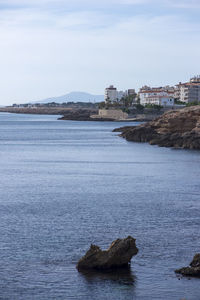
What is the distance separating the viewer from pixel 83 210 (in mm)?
35344

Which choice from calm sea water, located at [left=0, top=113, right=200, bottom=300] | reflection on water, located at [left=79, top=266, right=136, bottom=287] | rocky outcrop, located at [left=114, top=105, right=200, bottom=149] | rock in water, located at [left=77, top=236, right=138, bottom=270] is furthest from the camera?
rocky outcrop, located at [left=114, top=105, right=200, bottom=149]

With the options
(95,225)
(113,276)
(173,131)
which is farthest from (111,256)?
(173,131)

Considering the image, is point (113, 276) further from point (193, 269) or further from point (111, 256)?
point (193, 269)

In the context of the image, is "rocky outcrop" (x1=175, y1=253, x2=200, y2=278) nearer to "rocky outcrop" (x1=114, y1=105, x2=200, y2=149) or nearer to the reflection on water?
the reflection on water

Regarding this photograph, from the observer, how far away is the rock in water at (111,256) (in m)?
22.8

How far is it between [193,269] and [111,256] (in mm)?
3100

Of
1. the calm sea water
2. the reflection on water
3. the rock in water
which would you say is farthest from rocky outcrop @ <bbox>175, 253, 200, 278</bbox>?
the rock in water

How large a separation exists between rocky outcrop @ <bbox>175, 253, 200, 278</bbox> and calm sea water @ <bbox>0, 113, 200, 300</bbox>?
461 mm

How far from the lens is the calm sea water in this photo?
21.6 m

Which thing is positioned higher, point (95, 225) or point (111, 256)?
point (111, 256)

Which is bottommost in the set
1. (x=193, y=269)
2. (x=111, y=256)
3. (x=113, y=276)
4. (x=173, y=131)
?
(x=113, y=276)

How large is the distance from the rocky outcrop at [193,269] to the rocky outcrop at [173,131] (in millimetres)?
60255

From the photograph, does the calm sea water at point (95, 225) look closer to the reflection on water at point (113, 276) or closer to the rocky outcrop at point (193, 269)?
the reflection on water at point (113, 276)

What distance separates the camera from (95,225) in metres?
31.0
